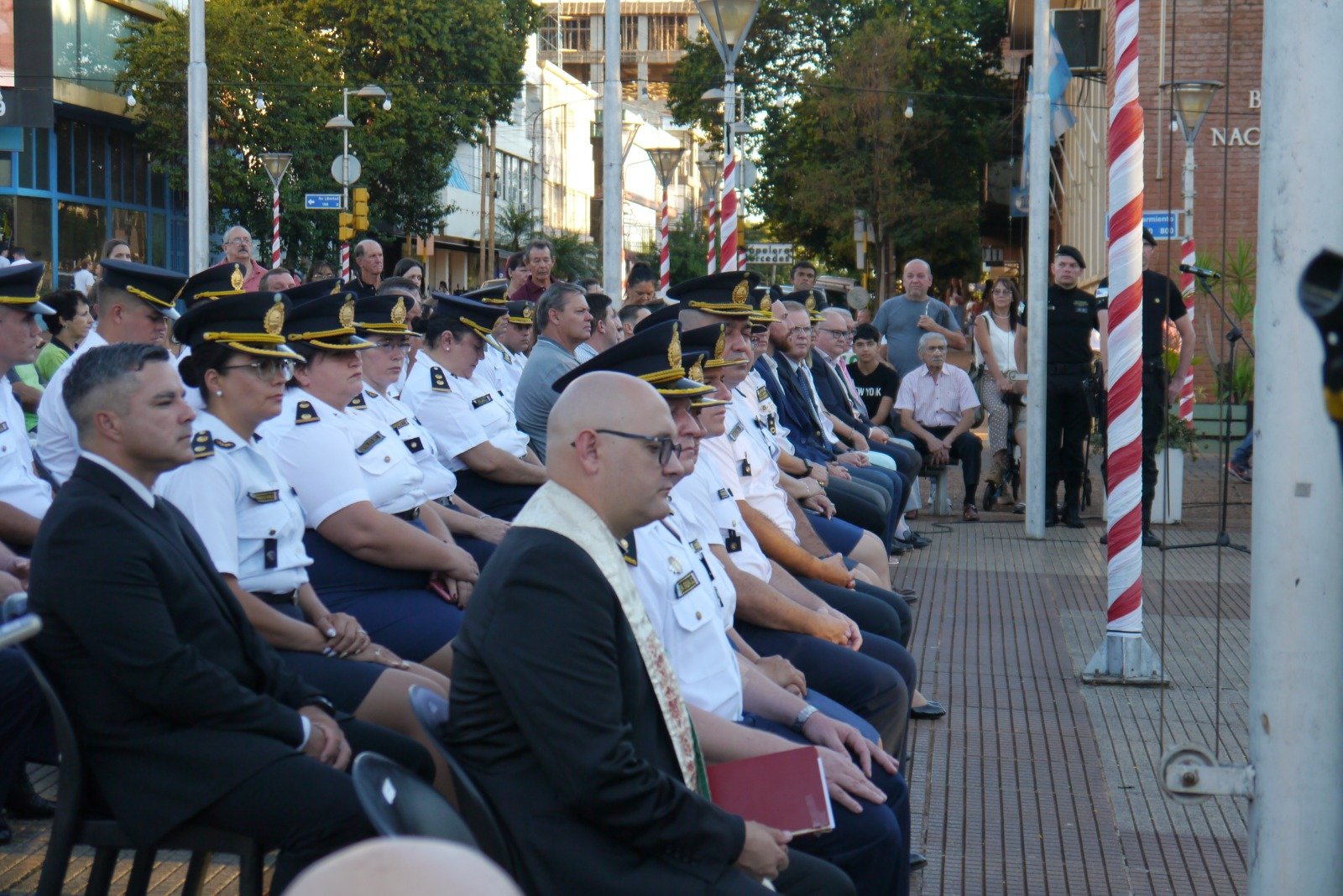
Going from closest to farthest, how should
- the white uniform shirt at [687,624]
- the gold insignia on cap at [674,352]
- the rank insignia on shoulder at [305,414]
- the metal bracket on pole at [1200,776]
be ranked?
1. the metal bracket on pole at [1200,776]
2. the white uniform shirt at [687,624]
3. the gold insignia on cap at [674,352]
4. the rank insignia on shoulder at [305,414]

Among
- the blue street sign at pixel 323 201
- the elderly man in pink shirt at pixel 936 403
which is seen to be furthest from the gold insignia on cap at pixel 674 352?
the blue street sign at pixel 323 201

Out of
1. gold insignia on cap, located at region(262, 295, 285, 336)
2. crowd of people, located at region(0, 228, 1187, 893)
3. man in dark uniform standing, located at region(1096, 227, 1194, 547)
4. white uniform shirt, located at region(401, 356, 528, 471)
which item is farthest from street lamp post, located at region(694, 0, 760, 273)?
gold insignia on cap, located at region(262, 295, 285, 336)

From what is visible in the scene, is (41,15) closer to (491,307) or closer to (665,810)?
(491,307)

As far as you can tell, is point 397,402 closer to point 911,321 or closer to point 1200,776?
point 1200,776

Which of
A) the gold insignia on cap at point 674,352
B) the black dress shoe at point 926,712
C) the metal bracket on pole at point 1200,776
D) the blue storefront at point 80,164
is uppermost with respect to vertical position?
the blue storefront at point 80,164

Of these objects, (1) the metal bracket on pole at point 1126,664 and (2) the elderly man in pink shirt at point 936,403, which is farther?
(2) the elderly man in pink shirt at point 936,403

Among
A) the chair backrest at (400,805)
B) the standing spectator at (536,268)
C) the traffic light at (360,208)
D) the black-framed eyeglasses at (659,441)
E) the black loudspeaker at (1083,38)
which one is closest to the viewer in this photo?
the chair backrest at (400,805)

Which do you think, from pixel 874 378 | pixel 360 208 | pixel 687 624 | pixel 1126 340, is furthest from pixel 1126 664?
pixel 360 208

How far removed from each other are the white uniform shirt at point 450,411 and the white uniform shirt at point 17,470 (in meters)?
1.84

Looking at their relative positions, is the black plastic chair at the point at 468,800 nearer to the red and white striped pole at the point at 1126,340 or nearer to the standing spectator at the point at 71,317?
the red and white striped pole at the point at 1126,340

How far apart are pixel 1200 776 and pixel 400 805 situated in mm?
2042

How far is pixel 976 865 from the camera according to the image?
5348 millimetres

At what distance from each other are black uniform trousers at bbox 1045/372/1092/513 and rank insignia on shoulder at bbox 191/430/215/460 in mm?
9443

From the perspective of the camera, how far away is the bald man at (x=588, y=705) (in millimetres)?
3105
